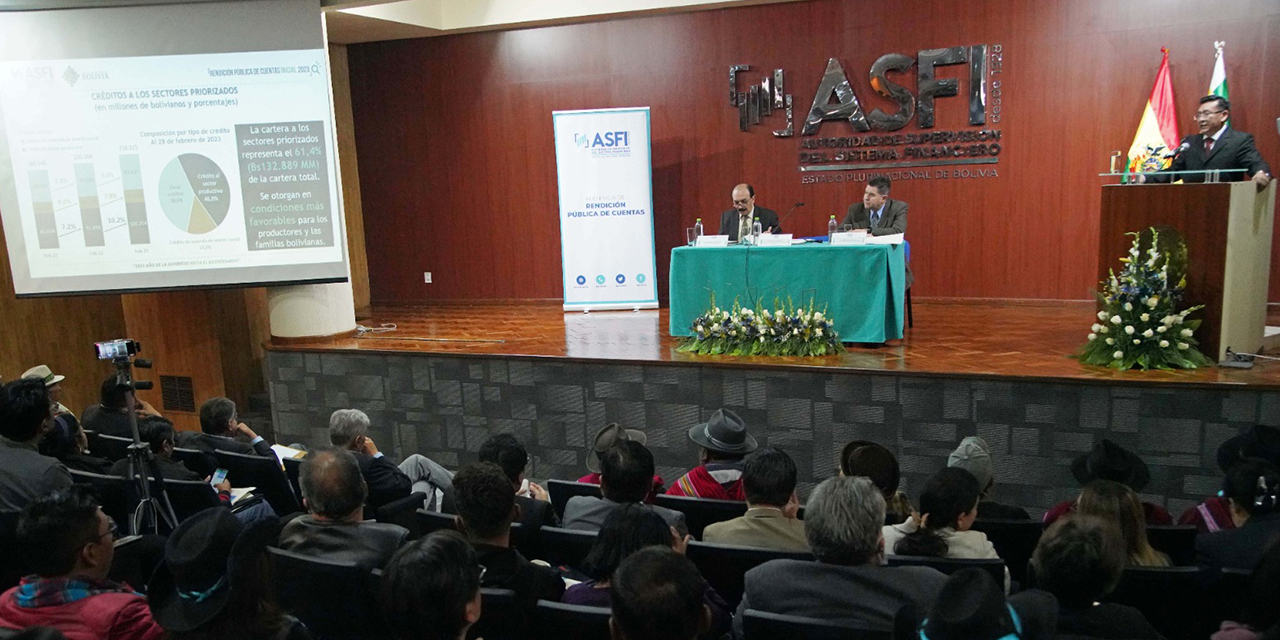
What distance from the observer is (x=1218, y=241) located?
485cm

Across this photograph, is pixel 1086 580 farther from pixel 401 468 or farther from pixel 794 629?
pixel 401 468

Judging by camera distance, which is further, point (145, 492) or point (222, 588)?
point (145, 492)

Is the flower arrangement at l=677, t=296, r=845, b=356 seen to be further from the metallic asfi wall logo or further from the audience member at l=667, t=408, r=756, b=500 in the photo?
the metallic asfi wall logo

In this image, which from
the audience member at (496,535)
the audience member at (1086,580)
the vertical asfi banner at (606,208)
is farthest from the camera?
the vertical asfi banner at (606,208)

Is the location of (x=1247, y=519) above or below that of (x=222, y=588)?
below

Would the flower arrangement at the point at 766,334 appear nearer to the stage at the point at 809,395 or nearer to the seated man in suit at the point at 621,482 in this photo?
the stage at the point at 809,395

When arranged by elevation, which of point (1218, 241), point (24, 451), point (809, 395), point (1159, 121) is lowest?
point (809, 395)

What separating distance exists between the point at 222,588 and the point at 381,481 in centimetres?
193

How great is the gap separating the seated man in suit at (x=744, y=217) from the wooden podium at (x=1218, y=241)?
2.62 m

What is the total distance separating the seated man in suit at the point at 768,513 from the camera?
286cm

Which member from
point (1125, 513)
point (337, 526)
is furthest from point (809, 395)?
point (337, 526)

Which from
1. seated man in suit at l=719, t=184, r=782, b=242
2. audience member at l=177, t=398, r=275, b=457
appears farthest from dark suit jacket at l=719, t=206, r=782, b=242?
audience member at l=177, t=398, r=275, b=457

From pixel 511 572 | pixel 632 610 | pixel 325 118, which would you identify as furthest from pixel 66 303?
pixel 632 610

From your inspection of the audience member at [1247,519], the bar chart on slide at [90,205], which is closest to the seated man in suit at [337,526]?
the audience member at [1247,519]
